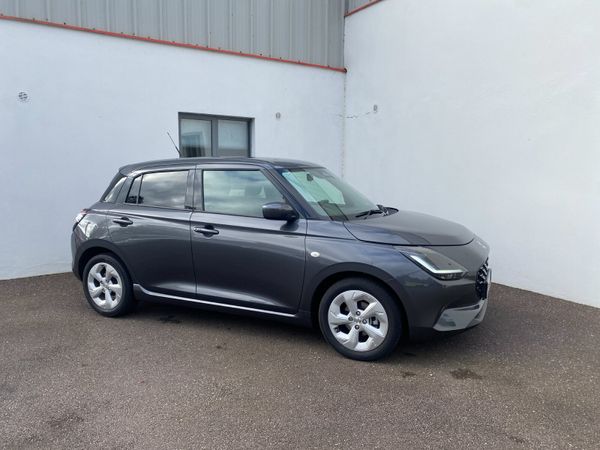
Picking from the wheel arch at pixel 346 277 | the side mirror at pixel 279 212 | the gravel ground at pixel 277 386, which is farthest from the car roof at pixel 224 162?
the gravel ground at pixel 277 386

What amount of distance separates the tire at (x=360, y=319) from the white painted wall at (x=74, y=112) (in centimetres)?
484

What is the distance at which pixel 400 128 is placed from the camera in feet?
27.1

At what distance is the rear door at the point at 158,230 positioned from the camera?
477cm

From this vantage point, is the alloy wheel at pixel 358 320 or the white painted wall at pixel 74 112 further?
the white painted wall at pixel 74 112

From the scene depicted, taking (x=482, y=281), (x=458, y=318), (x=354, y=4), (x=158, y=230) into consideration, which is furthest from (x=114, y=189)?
(x=354, y=4)

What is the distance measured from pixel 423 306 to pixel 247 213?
1.80m

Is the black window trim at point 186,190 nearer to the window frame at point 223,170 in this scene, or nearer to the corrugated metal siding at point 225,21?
the window frame at point 223,170

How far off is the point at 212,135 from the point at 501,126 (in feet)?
15.3

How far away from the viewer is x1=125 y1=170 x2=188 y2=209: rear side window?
16.2 ft

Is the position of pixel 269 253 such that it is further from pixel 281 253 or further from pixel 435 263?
pixel 435 263

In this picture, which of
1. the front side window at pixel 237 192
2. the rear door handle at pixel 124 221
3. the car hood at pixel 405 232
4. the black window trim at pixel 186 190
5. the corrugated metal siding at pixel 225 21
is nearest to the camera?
the car hood at pixel 405 232

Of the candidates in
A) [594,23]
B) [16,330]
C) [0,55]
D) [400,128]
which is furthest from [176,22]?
[594,23]

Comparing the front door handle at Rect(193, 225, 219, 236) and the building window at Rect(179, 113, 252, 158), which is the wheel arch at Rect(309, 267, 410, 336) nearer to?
the front door handle at Rect(193, 225, 219, 236)

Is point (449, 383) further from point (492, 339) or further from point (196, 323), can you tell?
point (196, 323)
